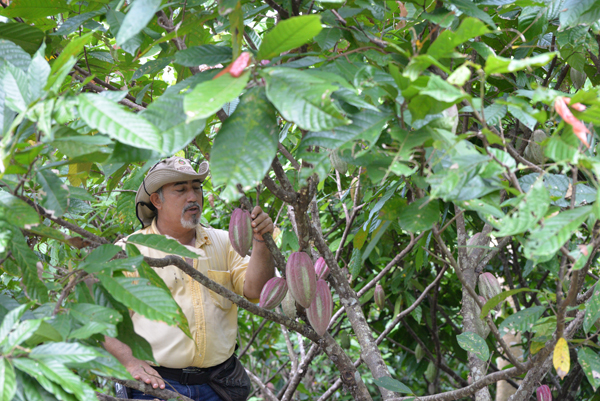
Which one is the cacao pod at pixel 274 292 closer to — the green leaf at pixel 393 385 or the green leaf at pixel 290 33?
the green leaf at pixel 393 385

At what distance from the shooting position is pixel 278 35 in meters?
0.82

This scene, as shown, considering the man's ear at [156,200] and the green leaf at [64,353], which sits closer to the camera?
the green leaf at [64,353]

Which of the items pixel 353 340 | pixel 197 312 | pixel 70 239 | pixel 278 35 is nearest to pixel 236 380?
pixel 197 312

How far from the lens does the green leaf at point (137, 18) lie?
2.64 ft

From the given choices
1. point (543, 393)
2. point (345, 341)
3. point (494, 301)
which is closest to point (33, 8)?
point (494, 301)

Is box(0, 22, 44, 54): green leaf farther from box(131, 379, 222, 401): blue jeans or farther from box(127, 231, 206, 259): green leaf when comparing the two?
box(131, 379, 222, 401): blue jeans

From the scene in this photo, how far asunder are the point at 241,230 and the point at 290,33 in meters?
0.95

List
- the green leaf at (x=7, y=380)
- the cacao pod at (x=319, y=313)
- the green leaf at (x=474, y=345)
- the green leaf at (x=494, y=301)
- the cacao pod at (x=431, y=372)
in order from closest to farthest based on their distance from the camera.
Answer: the green leaf at (x=7, y=380) → the green leaf at (x=494, y=301) → the green leaf at (x=474, y=345) → the cacao pod at (x=319, y=313) → the cacao pod at (x=431, y=372)

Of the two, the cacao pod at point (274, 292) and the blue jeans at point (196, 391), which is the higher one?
the cacao pod at point (274, 292)

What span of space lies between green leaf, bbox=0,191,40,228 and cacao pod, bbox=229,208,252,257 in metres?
0.85

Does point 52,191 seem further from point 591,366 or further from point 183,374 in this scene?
point 183,374

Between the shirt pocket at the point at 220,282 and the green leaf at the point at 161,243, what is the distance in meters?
0.96

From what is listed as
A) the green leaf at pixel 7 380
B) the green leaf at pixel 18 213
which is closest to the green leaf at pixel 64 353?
the green leaf at pixel 7 380

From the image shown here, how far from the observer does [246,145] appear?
0.79m
